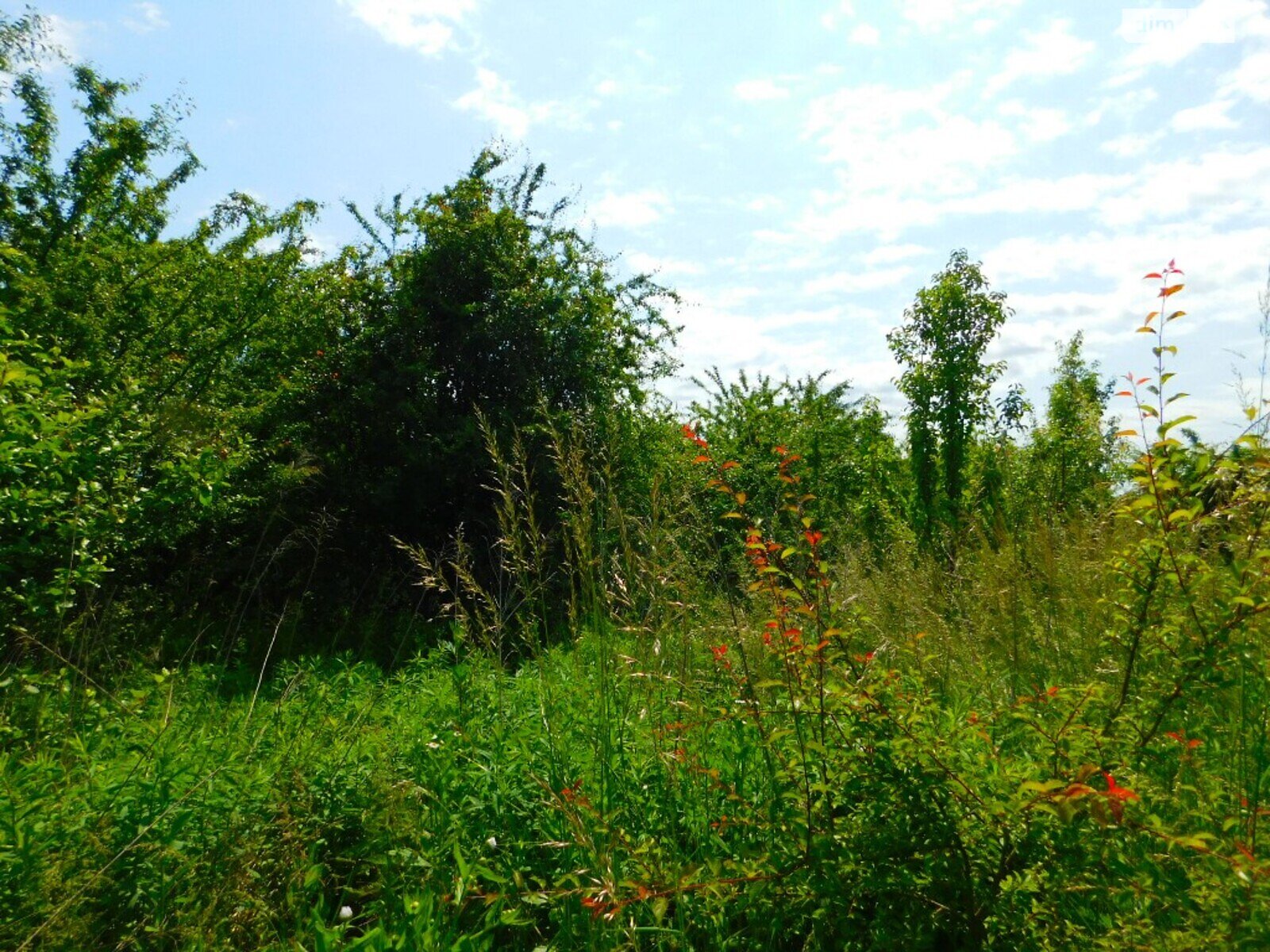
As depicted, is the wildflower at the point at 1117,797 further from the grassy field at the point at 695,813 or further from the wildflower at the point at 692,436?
the wildflower at the point at 692,436

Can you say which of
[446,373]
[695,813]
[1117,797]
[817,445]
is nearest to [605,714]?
[695,813]

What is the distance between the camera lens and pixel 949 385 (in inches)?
426

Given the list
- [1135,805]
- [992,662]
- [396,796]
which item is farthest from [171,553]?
[1135,805]

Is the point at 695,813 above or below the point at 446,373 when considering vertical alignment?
below

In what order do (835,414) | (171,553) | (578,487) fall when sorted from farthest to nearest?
(835,414) → (171,553) → (578,487)

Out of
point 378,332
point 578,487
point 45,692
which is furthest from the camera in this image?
point 378,332

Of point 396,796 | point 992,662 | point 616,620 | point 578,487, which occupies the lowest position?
point 396,796

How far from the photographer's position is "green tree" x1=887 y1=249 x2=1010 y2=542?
10852mm

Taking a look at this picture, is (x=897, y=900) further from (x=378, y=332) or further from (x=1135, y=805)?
(x=378, y=332)

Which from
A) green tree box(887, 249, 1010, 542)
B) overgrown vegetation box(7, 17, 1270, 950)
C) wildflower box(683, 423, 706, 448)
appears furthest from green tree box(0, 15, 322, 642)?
green tree box(887, 249, 1010, 542)

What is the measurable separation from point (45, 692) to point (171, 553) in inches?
184

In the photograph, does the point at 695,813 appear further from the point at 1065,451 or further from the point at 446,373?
the point at 1065,451

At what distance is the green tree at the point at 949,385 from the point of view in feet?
35.6

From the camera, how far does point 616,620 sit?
2.76 metres
